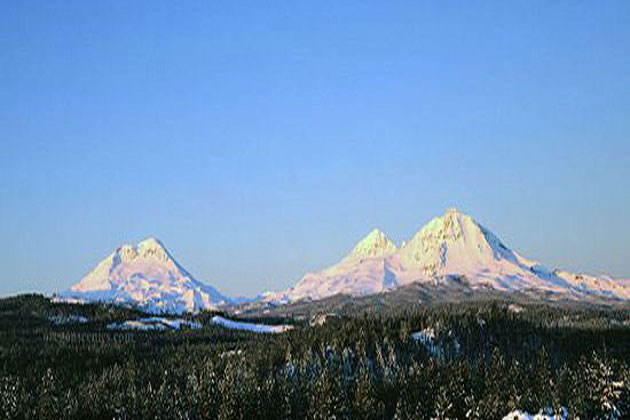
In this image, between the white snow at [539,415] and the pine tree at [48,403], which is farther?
the pine tree at [48,403]

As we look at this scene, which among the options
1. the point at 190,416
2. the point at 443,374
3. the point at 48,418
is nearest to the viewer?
the point at 48,418

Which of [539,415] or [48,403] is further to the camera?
[48,403]

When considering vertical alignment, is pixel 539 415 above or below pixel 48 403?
below

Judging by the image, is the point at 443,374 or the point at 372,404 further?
the point at 443,374

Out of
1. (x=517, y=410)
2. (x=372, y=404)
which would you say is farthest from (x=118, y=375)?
(x=517, y=410)

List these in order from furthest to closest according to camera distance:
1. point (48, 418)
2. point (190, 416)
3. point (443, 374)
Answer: point (443, 374) < point (190, 416) < point (48, 418)

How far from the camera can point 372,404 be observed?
513 ft

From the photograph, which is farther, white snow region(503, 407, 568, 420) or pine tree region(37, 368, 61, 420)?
pine tree region(37, 368, 61, 420)

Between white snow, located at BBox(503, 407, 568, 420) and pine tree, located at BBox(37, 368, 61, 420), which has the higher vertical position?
pine tree, located at BBox(37, 368, 61, 420)

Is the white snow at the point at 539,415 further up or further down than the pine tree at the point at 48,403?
further down

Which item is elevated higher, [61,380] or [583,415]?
[61,380]

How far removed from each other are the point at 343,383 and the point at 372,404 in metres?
26.7

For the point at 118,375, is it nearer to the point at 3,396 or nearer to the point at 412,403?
the point at 3,396

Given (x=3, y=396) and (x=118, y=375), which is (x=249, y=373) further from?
(x=3, y=396)
